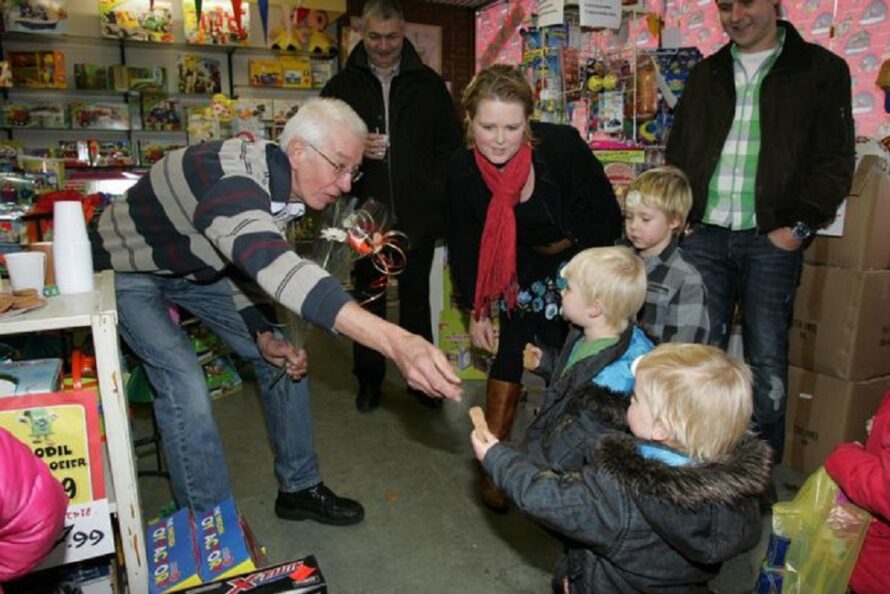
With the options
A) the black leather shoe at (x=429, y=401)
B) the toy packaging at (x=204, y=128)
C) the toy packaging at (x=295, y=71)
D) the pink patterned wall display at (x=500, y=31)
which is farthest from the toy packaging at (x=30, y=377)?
the pink patterned wall display at (x=500, y=31)

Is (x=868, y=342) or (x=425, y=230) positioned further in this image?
(x=425, y=230)

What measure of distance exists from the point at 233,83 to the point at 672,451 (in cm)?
472

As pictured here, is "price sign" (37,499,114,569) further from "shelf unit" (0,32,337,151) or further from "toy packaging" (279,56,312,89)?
"toy packaging" (279,56,312,89)

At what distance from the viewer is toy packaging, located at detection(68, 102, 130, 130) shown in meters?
4.50

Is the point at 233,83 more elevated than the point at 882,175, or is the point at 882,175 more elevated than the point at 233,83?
the point at 233,83

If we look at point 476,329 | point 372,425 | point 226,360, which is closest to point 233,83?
point 226,360

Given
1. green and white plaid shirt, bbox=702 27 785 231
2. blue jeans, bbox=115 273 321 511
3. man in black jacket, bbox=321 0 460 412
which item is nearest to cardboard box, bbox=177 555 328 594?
blue jeans, bbox=115 273 321 511

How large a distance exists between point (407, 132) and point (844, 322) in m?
1.96

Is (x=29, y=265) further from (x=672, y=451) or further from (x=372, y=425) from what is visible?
(x=372, y=425)

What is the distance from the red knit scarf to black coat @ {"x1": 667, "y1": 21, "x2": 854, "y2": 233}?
0.76m

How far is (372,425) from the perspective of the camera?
299cm

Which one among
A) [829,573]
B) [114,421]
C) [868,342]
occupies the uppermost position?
[114,421]

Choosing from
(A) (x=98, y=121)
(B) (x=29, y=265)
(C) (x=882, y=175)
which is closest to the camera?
(B) (x=29, y=265)

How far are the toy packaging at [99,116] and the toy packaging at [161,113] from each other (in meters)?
0.13
